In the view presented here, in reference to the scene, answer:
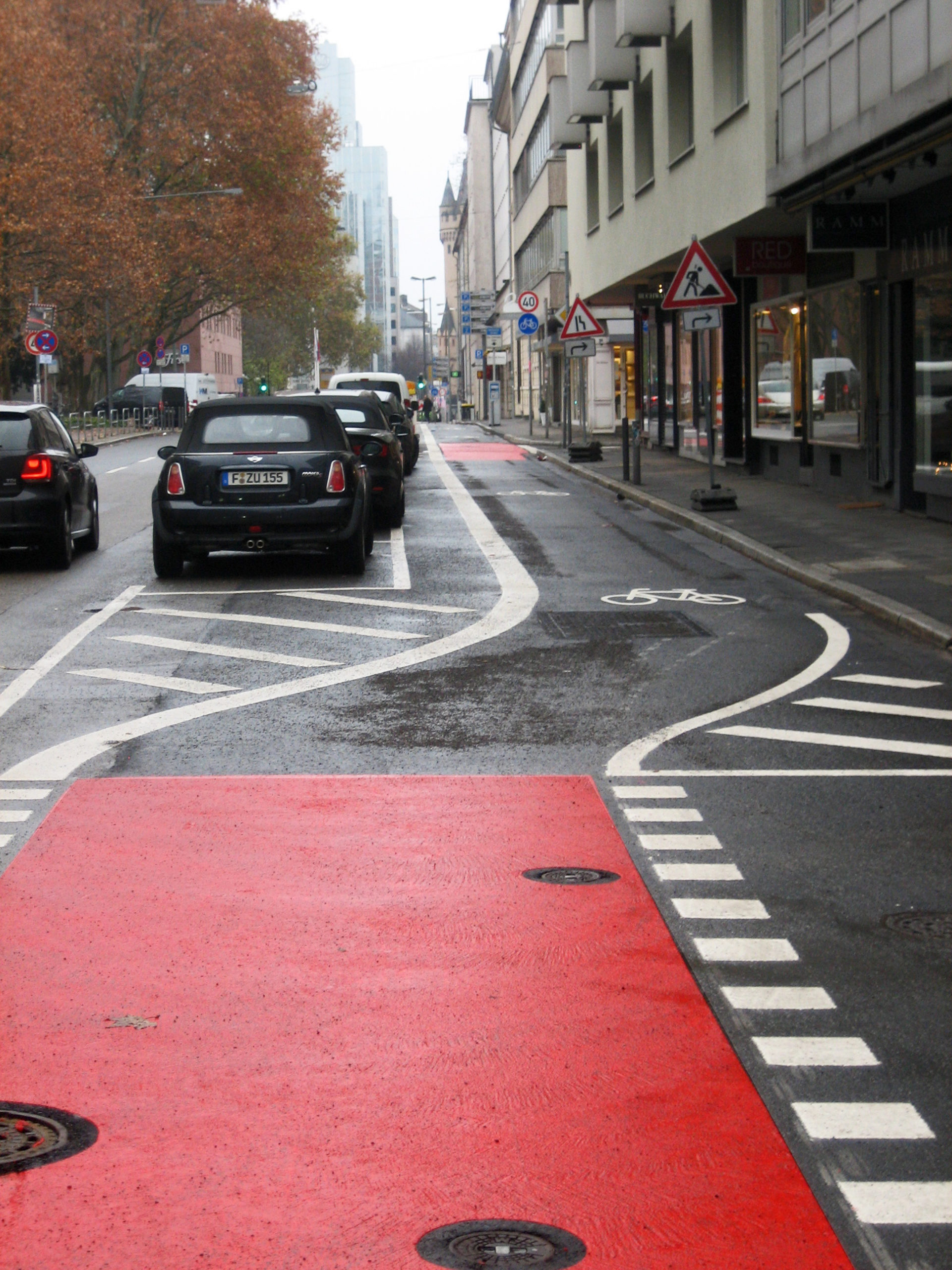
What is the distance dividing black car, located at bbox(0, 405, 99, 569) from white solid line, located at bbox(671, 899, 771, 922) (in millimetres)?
11724

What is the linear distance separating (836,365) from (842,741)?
15873mm

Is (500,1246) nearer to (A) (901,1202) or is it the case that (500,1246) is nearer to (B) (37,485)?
(A) (901,1202)

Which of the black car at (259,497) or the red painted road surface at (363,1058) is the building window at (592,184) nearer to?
the black car at (259,497)

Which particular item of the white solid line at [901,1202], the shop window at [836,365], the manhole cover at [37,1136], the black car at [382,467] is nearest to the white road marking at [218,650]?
the manhole cover at [37,1136]

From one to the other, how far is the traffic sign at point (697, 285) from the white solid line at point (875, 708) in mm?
12277

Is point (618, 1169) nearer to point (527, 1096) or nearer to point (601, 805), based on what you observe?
point (527, 1096)

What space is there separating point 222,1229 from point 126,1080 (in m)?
0.89

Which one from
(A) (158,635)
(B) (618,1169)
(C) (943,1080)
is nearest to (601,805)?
(C) (943,1080)

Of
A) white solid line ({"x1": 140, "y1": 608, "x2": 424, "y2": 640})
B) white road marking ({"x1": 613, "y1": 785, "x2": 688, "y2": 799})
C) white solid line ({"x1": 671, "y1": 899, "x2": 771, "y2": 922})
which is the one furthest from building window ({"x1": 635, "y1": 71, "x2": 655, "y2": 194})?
white solid line ({"x1": 671, "y1": 899, "x2": 771, "y2": 922})

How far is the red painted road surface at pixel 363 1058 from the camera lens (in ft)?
11.5

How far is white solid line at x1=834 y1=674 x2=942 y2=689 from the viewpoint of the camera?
34.0 ft

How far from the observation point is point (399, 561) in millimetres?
17750

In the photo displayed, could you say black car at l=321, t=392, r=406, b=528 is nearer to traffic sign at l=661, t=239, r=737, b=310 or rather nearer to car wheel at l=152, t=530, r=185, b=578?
traffic sign at l=661, t=239, r=737, b=310

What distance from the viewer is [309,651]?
1187 cm
